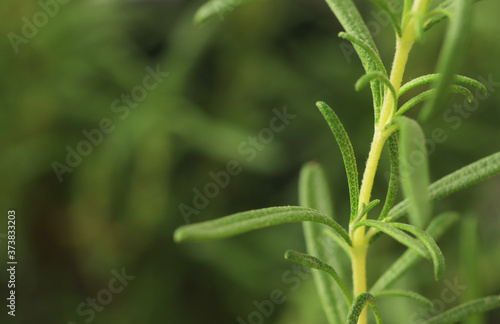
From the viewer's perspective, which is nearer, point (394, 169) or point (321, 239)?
point (394, 169)

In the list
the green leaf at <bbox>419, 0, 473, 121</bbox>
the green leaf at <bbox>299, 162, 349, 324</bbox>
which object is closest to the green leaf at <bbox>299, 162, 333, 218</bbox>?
the green leaf at <bbox>299, 162, 349, 324</bbox>

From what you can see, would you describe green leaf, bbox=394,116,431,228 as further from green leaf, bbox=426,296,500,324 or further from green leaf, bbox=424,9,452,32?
green leaf, bbox=426,296,500,324

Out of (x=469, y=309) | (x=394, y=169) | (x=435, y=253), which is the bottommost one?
(x=469, y=309)

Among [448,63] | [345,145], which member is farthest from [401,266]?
[448,63]

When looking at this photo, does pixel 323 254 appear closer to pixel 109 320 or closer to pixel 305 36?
pixel 109 320

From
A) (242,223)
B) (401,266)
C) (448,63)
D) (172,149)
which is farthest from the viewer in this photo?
(172,149)

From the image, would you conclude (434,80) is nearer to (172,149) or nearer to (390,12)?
(390,12)
